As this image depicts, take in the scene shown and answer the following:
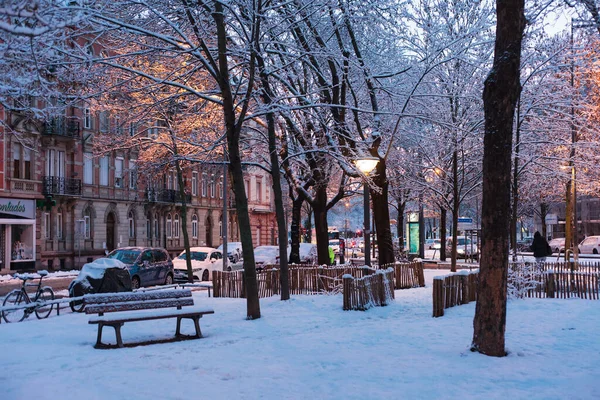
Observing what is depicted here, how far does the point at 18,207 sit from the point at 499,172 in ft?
115

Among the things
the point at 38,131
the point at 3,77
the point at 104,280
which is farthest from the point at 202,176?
the point at 3,77

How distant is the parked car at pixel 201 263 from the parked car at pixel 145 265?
9.93 ft

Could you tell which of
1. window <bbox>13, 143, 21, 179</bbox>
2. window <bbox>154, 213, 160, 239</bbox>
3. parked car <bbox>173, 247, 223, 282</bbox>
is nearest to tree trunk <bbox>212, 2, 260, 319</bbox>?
parked car <bbox>173, 247, 223, 282</bbox>

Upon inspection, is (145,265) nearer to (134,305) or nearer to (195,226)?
(134,305)

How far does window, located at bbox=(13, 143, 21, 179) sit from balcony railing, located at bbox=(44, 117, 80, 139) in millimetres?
2312

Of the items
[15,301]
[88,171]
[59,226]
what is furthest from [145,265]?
[88,171]

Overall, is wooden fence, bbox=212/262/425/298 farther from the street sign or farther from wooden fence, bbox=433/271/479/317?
the street sign

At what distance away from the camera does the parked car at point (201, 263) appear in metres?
30.5

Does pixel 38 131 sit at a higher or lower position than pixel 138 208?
higher

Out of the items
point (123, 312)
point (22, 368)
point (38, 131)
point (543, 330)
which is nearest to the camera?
point (22, 368)

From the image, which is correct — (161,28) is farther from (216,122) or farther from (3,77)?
(216,122)

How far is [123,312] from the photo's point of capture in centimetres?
1172

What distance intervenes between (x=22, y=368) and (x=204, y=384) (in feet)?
8.64

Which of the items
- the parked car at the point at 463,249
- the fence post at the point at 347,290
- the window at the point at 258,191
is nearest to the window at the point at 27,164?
the parked car at the point at 463,249
